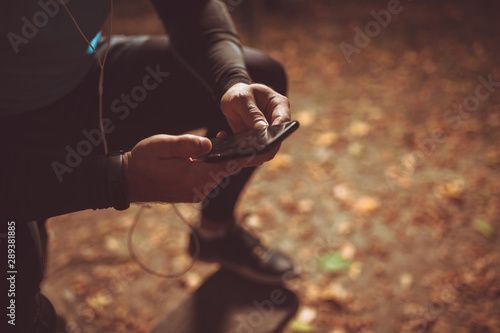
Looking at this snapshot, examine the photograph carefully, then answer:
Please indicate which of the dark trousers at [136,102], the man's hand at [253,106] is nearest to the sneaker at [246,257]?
the dark trousers at [136,102]

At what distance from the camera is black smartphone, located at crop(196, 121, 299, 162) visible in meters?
0.85

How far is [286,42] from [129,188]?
3468mm

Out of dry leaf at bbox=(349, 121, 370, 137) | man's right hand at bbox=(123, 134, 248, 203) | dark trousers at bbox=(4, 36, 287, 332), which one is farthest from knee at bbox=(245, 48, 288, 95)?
dry leaf at bbox=(349, 121, 370, 137)

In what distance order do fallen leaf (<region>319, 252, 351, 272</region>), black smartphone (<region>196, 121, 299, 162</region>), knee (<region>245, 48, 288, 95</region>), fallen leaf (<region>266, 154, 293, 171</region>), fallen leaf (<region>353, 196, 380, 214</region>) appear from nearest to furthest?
black smartphone (<region>196, 121, 299, 162</region>), knee (<region>245, 48, 288, 95</region>), fallen leaf (<region>319, 252, 351, 272</region>), fallen leaf (<region>353, 196, 380, 214</region>), fallen leaf (<region>266, 154, 293, 171</region>)

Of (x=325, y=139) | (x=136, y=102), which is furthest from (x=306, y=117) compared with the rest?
(x=136, y=102)

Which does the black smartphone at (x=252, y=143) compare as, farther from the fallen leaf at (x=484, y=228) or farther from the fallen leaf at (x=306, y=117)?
the fallen leaf at (x=306, y=117)

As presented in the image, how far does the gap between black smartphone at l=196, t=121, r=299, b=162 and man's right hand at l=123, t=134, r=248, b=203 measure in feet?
0.10

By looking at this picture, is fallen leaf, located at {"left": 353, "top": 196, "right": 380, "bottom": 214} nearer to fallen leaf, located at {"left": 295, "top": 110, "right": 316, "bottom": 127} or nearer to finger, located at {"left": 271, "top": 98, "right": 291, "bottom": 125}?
fallen leaf, located at {"left": 295, "top": 110, "right": 316, "bottom": 127}

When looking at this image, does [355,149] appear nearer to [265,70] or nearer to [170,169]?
[265,70]

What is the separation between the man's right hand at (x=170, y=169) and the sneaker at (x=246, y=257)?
0.80 m

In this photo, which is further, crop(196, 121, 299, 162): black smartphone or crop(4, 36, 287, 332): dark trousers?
crop(4, 36, 287, 332): dark trousers

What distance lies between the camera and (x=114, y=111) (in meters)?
1.29

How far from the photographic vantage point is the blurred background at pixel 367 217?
6.07 ft

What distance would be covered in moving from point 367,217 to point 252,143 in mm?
1581
